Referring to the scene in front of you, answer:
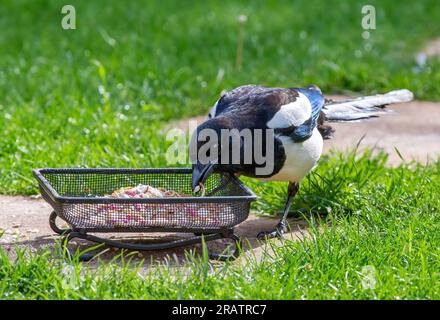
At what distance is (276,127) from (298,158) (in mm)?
240

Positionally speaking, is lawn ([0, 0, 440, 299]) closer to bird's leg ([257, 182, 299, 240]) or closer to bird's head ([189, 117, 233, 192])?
bird's leg ([257, 182, 299, 240])

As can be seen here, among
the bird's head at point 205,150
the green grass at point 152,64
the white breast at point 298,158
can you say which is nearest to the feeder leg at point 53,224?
the bird's head at point 205,150

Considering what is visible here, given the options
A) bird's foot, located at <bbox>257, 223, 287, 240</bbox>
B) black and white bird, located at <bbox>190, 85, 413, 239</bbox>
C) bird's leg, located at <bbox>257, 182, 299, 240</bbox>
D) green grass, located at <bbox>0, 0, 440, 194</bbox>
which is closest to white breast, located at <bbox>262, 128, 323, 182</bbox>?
black and white bird, located at <bbox>190, 85, 413, 239</bbox>

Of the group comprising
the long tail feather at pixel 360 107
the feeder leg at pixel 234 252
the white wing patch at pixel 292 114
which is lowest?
the feeder leg at pixel 234 252

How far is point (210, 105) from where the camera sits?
798 cm

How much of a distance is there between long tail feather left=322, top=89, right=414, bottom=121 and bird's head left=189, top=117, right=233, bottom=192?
1136 millimetres

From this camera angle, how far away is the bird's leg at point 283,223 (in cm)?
525

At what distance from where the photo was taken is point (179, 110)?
25.8 ft

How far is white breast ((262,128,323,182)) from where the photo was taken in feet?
16.8

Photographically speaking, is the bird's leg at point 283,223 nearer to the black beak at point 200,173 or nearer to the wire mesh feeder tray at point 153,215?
the wire mesh feeder tray at point 153,215

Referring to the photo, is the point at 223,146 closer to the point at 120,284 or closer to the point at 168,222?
the point at 168,222

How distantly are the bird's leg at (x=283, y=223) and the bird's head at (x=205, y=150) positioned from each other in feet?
1.83
